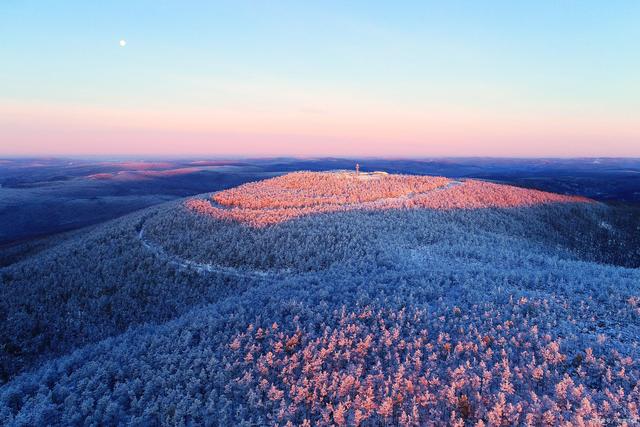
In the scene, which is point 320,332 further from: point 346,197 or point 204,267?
point 346,197

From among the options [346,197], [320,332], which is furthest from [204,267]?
[346,197]

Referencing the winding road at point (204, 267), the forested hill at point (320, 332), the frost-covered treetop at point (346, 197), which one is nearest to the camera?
the forested hill at point (320, 332)

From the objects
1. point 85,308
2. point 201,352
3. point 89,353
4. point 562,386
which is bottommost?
point 85,308

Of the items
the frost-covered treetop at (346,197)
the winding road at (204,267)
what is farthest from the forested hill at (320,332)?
the frost-covered treetop at (346,197)

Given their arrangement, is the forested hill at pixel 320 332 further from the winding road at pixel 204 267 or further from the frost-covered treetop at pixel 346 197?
the frost-covered treetop at pixel 346 197

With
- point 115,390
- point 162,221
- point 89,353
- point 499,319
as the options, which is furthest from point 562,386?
point 162,221

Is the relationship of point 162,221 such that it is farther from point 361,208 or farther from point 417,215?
point 417,215
